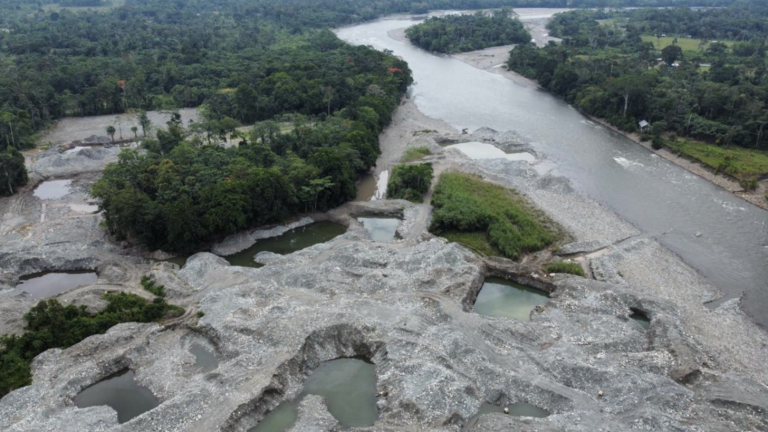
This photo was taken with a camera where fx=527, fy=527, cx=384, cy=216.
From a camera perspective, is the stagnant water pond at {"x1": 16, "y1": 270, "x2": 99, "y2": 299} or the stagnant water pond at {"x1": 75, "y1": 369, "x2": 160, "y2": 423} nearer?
the stagnant water pond at {"x1": 75, "y1": 369, "x2": 160, "y2": 423}

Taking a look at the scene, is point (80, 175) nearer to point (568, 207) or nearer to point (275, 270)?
point (275, 270)

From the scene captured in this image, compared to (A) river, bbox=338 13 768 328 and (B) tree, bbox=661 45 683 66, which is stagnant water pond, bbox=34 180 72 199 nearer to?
(A) river, bbox=338 13 768 328

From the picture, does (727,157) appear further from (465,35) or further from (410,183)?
(465,35)

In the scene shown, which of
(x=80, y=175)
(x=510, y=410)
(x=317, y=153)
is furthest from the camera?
(x=80, y=175)

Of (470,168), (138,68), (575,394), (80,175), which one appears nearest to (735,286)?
(575,394)

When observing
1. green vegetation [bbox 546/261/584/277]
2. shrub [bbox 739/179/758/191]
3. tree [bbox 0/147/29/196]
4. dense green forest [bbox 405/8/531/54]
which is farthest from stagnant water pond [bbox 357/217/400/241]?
dense green forest [bbox 405/8/531/54]
